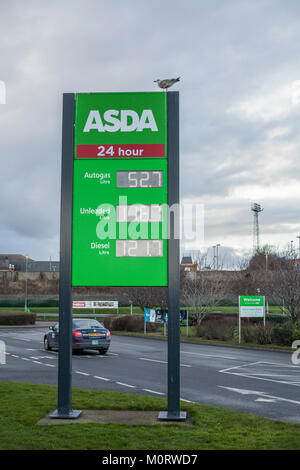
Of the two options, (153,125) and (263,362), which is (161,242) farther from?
(263,362)

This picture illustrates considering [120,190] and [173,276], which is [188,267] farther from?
[173,276]

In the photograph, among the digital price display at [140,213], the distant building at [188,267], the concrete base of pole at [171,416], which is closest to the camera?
the concrete base of pole at [171,416]

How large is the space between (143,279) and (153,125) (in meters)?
2.93

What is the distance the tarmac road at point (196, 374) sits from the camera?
1198 cm

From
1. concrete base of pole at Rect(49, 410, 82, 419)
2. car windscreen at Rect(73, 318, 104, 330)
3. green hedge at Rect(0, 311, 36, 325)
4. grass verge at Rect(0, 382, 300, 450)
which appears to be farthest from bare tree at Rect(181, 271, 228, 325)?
concrete base of pole at Rect(49, 410, 82, 419)

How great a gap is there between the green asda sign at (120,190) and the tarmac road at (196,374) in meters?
3.78

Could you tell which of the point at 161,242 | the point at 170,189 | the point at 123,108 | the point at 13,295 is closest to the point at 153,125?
the point at 123,108

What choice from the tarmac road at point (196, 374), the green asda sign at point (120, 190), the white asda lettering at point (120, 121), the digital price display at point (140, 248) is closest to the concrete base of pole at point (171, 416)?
the tarmac road at point (196, 374)

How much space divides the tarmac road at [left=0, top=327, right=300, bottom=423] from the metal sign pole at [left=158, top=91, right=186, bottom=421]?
200 cm

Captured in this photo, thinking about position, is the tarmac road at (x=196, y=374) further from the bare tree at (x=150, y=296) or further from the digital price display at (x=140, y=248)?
the bare tree at (x=150, y=296)

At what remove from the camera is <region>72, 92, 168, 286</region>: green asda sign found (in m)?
9.96

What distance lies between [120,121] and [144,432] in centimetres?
562
